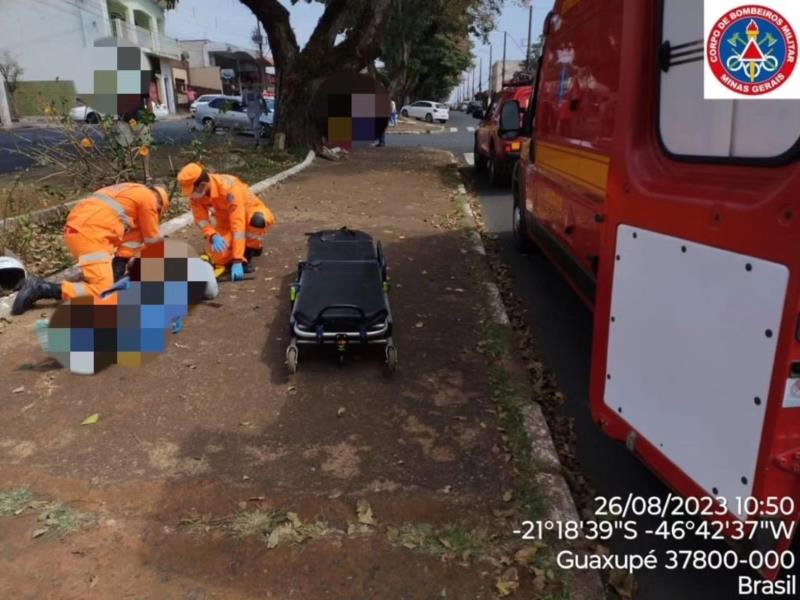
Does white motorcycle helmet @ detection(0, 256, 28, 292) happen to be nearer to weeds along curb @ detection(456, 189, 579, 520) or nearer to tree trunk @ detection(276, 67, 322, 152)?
weeds along curb @ detection(456, 189, 579, 520)

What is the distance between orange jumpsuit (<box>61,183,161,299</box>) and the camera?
14.1 feet

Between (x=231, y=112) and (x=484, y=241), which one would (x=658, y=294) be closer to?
(x=484, y=241)

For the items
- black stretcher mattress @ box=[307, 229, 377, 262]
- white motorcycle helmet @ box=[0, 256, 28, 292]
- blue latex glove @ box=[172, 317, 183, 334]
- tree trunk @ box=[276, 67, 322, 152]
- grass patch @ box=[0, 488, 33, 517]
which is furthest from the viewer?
tree trunk @ box=[276, 67, 322, 152]

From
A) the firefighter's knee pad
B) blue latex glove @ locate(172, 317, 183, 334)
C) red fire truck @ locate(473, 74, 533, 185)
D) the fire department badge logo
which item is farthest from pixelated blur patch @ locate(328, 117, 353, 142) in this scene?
the fire department badge logo

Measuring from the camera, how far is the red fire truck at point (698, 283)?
1.64 meters

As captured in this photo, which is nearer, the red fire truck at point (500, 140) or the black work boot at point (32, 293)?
the black work boot at point (32, 293)

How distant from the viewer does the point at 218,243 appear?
5.52m

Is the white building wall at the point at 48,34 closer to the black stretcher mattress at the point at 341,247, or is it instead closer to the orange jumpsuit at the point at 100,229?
the orange jumpsuit at the point at 100,229

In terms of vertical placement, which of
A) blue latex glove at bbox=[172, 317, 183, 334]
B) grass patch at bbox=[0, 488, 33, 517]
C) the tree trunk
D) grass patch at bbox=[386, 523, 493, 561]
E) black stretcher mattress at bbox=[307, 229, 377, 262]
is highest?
the tree trunk

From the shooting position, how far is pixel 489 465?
2975mm

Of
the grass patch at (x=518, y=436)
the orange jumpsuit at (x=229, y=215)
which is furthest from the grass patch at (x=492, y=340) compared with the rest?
the orange jumpsuit at (x=229, y=215)

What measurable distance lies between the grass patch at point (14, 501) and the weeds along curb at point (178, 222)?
8.46 feet

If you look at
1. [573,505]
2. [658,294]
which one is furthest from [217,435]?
[658,294]

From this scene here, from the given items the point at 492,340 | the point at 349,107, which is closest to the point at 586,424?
the point at 492,340
